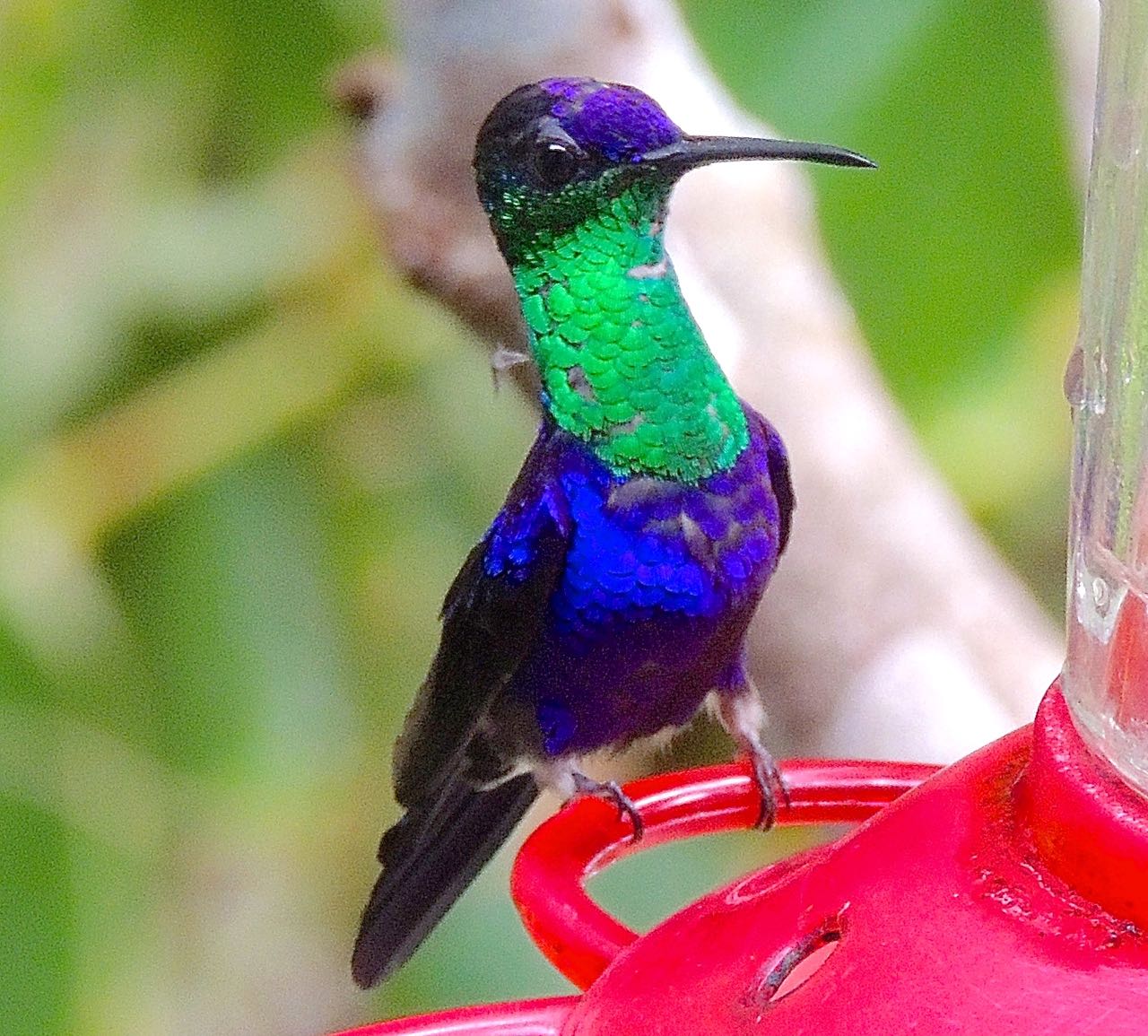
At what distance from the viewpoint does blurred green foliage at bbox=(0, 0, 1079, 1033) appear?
1282 millimetres

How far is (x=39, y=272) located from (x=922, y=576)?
0.82 metres

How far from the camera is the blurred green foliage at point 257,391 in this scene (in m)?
1.28

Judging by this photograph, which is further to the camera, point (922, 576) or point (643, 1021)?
point (922, 576)

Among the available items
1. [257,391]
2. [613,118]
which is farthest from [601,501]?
[257,391]

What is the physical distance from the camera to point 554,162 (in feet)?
2.31

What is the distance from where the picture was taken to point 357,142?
0.96 metres

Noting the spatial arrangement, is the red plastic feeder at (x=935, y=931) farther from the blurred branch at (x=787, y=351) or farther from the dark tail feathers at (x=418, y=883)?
the blurred branch at (x=787, y=351)

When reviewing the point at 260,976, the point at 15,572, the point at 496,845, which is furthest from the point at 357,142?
the point at 260,976

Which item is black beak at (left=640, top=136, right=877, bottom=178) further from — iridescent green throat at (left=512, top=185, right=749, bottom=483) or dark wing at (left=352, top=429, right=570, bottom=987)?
dark wing at (left=352, top=429, right=570, bottom=987)

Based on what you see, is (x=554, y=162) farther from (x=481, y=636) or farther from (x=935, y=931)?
(x=935, y=931)

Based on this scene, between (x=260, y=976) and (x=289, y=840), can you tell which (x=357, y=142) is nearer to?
(x=289, y=840)

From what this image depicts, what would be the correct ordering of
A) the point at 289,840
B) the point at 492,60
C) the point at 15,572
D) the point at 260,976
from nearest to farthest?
the point at 492,60, the point at 15,572, the point at 289,840, the point at 260,976

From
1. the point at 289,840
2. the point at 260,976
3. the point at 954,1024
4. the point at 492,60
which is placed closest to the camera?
the point at 954,1024

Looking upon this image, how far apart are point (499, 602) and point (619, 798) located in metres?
0.13
